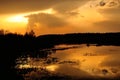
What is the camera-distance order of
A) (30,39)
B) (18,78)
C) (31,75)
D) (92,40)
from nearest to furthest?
(18,78)
(31,75)
(30,39)
(92,40)

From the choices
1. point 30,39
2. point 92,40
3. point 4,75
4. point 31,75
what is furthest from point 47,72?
point 92,40

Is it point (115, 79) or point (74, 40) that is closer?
point (115, 79)

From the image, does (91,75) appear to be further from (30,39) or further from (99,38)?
(99,38)

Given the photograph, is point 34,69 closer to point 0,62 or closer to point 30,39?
point 0,62

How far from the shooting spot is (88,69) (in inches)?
1612

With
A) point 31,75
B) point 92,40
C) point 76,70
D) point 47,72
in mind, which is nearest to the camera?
point 31,75

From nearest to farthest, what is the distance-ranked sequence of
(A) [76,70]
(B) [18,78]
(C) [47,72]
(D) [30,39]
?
(B) [18,78], (C) [47,72], (A) [76,70], (D) [30,39]

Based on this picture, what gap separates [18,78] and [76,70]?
10086 mm

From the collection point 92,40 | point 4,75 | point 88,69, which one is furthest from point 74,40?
point 4,75

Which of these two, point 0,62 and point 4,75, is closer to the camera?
point 4,75

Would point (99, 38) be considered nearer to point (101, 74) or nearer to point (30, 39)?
point (30, 39)

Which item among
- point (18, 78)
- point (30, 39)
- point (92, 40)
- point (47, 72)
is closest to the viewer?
point (18, 78)

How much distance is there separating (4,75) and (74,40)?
107777 mm

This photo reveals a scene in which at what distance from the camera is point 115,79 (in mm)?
32531
